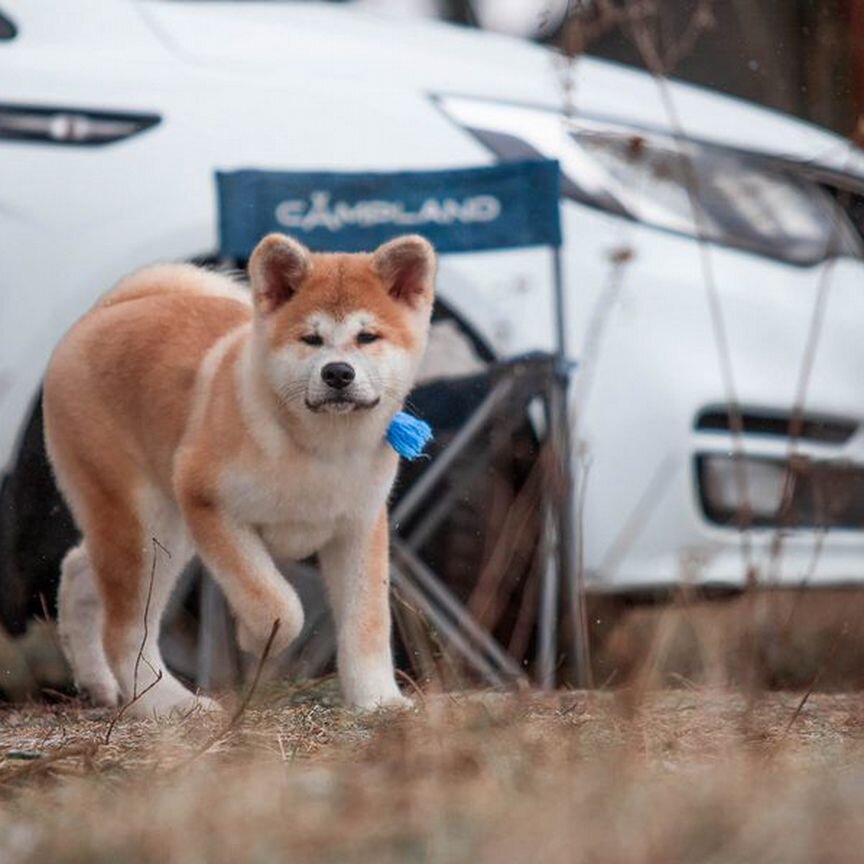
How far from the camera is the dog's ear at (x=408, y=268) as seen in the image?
3877mm

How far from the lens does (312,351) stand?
3.81m

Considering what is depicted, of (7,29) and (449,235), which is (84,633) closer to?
(449,235)

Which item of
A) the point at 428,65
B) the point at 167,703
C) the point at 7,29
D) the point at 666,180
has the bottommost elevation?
the point at 167,703

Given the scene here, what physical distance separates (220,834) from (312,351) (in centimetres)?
146

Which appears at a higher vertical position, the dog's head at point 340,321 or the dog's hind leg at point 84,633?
the dog's head at point 340,321

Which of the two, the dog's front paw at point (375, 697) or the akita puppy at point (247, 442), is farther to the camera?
the dog's front paw at point (375, 697)

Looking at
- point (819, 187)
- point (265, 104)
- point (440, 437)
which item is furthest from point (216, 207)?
point (819, 187)

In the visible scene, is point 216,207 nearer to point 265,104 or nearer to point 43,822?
point 265,104

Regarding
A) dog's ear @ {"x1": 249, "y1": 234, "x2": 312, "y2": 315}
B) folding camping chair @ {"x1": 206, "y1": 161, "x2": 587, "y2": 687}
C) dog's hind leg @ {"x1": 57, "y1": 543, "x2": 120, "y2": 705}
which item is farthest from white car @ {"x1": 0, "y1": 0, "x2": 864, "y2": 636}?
dog's ear @ {"x1": 249, "y1": 234, "x2": 312, "y2": 315}

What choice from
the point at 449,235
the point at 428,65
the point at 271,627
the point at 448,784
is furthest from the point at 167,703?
the point at 428,65

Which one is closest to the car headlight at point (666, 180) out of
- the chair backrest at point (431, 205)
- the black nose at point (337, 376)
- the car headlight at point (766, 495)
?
the chair backrest at point (431, 205)

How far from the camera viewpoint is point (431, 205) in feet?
15.8

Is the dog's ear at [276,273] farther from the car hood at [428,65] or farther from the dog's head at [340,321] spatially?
the car hood at [428,65]

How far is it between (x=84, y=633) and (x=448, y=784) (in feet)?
6.01
